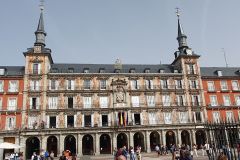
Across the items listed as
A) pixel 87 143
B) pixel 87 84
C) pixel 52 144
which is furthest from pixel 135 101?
pixel 52 144

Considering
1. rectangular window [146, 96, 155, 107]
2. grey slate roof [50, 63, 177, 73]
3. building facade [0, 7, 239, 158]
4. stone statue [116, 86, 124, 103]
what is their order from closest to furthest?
building facade [0, 7, 239, 158]
stone statue [116, 86, 124, 103]
rectangular window [146, 96, 155, 107]
grey slate roof [50, 63, 177, 73]

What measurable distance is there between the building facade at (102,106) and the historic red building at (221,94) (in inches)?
26.2

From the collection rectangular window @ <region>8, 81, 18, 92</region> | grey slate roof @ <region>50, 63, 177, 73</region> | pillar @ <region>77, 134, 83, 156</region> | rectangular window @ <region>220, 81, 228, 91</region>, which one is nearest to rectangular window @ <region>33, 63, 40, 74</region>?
grey slate roof @ <region>50, 63, 177, 73</region>

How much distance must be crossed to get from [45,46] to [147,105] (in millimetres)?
21911

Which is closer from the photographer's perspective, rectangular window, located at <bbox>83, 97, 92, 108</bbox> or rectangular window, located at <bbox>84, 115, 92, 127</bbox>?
rectangular window, located at <bbox>84, 115, 92, 127</bbox>

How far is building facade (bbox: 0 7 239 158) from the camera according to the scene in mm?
40062

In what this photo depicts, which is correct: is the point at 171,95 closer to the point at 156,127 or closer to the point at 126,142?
the point at 156,127

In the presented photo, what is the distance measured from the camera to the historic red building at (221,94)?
150ft

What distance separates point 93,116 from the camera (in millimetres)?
41656

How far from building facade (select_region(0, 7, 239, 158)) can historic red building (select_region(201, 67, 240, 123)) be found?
66 centimetres

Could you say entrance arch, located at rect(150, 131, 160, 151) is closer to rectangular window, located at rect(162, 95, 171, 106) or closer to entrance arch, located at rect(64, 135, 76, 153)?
rectangular window, located at rect(162, 95, 171, 106)

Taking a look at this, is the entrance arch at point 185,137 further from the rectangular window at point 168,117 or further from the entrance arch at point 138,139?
the entrance arch at point 138,139

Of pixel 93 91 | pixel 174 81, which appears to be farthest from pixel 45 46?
pixel 174 81

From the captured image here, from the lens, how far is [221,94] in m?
47.0
